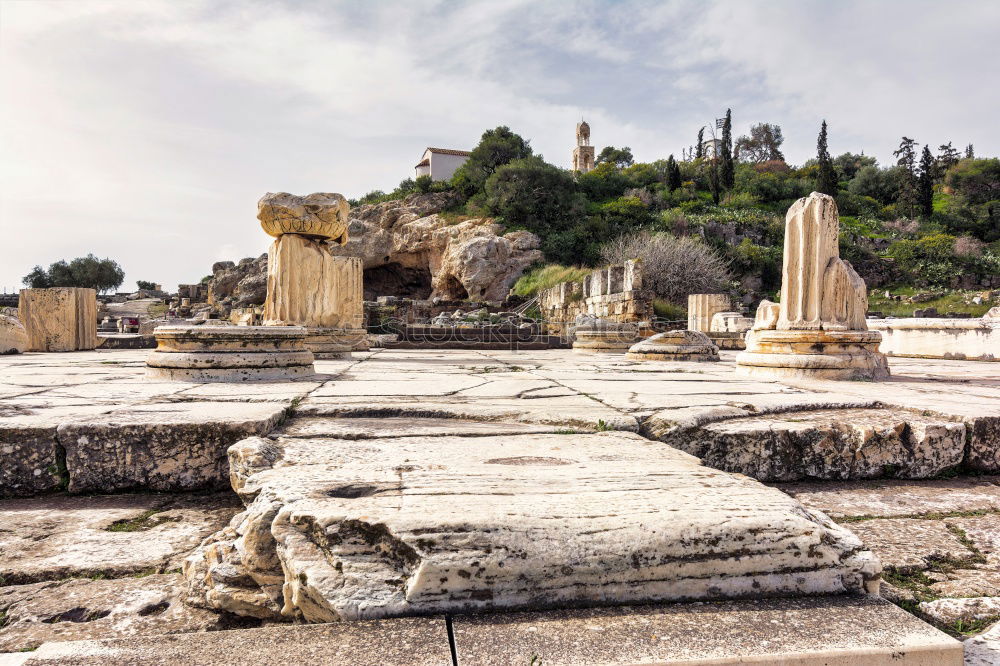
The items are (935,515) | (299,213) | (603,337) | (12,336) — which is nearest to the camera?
(935,515)

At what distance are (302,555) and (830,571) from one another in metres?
1.08

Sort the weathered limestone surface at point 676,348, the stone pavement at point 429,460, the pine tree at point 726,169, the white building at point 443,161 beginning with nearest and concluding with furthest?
the stone pavement at point 429,460, the weathered limestone surface at point 676,348, the pine tree at point 726,169, the white building at point 443,161

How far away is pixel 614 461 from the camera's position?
5.29 ft

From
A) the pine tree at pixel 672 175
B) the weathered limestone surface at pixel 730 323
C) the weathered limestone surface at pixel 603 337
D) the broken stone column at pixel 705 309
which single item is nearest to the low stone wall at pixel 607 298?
the weathered limestone surface at pixel 603 337

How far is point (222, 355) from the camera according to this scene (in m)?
3.60

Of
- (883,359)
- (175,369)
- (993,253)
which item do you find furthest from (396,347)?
(993,253)

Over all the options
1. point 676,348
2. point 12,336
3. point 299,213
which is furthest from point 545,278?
point 12,336

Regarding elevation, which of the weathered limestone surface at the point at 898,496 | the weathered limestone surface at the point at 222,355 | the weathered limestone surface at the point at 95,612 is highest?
the weathered limestone surface at the point at 222,355

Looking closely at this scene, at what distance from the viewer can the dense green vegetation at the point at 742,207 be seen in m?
27.1

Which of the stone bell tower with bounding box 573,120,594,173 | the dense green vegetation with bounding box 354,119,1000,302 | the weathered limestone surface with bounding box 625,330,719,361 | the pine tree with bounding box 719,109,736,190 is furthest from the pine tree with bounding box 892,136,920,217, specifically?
the weathered limestone surface with bounding box 625,330,719,361

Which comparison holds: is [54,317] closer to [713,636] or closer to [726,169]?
[713,636]

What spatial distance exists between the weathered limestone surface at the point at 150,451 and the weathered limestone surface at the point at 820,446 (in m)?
1.59

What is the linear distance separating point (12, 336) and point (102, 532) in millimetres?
8342

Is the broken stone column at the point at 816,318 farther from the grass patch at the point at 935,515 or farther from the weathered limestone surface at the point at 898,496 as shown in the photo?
the grass patch at the point at 935,515
